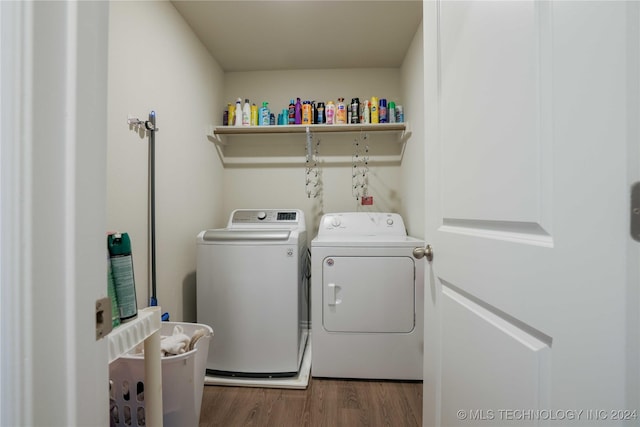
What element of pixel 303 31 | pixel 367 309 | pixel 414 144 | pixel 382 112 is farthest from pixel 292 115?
pixel 367 309

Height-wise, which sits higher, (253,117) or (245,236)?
(253,117)

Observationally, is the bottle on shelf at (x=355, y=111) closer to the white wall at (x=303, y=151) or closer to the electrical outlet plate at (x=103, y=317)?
the white wall at (x=303, y=151)

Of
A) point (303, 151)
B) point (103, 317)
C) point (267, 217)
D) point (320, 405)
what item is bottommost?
point (320, 405)

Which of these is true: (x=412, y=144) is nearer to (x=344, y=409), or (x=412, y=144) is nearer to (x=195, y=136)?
(x=195, y=136)

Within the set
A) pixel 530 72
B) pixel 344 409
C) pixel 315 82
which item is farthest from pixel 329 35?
pixel 344 409

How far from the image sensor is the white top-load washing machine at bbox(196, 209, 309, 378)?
5.49 feet

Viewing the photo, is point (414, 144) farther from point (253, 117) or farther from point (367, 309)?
point (253, 117)

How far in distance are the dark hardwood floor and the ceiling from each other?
241cm

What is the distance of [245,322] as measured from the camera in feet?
5.51

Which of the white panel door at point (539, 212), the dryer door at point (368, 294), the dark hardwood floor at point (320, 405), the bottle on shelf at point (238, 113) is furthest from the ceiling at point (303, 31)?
the dark hardwood floor at point (320, 405)

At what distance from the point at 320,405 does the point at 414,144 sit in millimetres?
1822

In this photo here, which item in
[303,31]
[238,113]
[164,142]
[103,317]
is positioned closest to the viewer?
[103,317]

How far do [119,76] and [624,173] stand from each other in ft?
5.70

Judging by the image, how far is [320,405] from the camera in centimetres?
150
